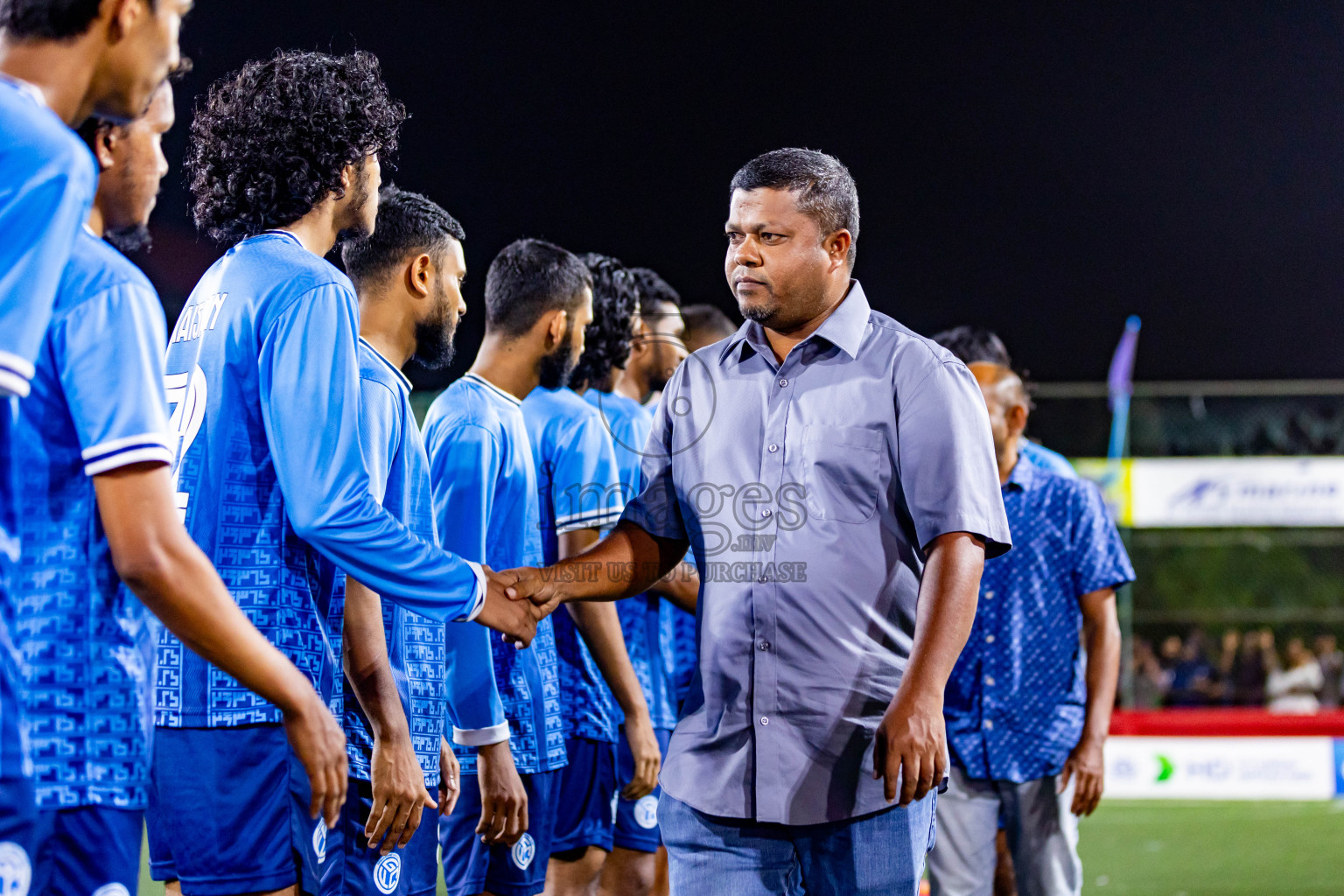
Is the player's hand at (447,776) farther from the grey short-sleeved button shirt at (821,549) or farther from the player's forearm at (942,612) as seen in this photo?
the player's forearm at (942,612)

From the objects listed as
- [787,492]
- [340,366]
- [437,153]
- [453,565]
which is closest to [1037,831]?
[787,492]

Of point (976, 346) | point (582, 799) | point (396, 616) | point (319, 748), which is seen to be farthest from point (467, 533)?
point (976, 346)

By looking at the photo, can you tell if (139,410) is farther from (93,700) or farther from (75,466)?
(93,700)

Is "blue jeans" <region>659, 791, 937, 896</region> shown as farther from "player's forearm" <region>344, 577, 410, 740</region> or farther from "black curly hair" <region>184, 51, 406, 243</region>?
"black curly hair" <region>184, 51, 406, 243</region>

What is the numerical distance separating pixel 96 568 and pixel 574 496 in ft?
8.24

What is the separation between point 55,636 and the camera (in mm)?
1740

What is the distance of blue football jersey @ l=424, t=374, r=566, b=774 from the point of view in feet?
11.6

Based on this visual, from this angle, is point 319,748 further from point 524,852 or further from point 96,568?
point 524,852

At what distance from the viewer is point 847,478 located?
277 centimetres

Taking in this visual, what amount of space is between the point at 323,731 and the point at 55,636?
1.42ft

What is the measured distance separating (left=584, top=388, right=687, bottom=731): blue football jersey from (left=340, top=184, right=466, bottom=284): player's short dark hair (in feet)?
5.10

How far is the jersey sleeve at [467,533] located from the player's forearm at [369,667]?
2.37 ft

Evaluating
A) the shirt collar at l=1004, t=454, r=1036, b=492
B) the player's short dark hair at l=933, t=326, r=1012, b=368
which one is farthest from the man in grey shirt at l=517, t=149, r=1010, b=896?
the player's short dark hair at l=933, t=326, r=1012, b=368

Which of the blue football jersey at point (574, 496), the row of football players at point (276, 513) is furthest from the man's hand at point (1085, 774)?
A: the blue football jersey at point (574, 496)
